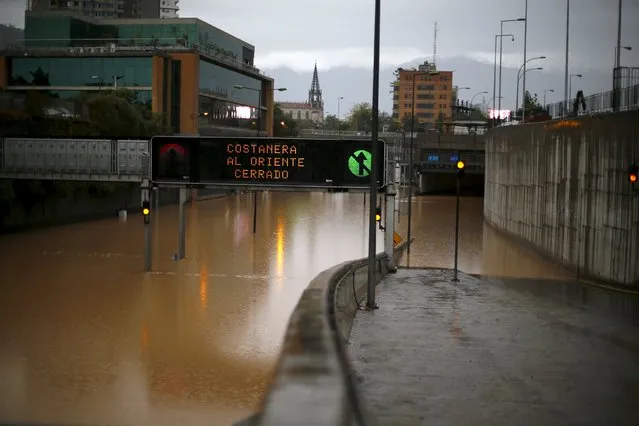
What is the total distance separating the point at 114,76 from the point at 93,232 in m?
24.9

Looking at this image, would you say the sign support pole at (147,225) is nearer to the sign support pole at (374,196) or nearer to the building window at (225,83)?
the sign support pole at (374,196)

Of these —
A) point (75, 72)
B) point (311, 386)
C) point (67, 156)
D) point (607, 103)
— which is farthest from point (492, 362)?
point (75, 72)

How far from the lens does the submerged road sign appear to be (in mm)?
25484

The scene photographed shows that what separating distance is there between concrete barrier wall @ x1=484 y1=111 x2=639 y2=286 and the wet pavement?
17.0ft

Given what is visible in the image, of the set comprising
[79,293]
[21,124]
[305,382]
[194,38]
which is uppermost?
[194,38]

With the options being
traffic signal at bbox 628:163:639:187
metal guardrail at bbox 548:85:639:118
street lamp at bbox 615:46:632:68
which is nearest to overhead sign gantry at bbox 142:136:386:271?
→ traffic signal at bbox 628:163:639:187

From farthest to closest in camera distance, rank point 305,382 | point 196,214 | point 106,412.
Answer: point 196,214 → point 106,412 → point 305,382

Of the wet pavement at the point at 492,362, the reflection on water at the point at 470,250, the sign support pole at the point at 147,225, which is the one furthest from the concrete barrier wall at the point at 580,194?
the sign support pole at the point at 147,225

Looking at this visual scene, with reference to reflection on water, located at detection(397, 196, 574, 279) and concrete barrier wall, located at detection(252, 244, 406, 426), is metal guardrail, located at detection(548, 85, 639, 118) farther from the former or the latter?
concrete barrier wall, located at detection(252, 244, 406, 426)

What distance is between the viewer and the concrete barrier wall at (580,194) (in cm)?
2370

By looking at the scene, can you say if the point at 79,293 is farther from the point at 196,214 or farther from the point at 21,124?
the point at 196,214

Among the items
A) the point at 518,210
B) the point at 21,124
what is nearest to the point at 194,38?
the point at 21,124

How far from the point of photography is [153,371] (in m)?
14.7

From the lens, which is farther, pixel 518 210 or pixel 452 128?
pixel 452 128
